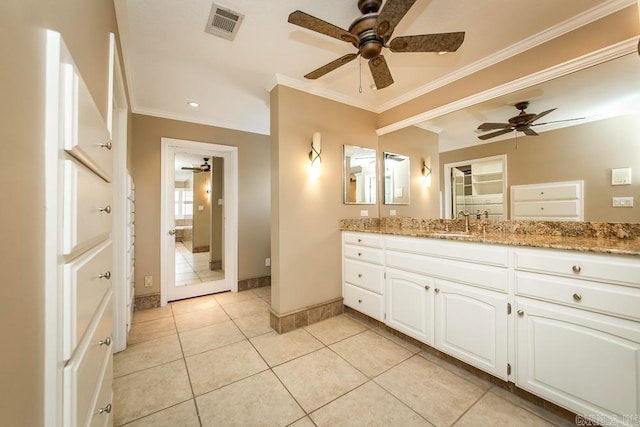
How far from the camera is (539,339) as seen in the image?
4.53 feet

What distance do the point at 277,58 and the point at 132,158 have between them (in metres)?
2.08

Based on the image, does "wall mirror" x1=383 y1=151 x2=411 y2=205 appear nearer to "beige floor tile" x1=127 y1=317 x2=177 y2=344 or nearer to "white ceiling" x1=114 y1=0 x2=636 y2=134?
"white ceiling" x1=114 y1=0 x2=636 y2=134

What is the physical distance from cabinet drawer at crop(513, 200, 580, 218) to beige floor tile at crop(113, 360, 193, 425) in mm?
2771

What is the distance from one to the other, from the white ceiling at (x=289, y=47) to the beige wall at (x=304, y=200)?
9.2 inches

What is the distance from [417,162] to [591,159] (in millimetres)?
1372

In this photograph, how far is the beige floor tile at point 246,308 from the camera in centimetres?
273

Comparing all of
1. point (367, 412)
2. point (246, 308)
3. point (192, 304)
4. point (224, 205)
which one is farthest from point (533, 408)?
point (224, 205)

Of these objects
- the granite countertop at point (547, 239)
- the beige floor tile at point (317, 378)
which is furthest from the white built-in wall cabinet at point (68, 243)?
the granite countertop at point (547, 239)

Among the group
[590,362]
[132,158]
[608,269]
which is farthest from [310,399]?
[132,158]

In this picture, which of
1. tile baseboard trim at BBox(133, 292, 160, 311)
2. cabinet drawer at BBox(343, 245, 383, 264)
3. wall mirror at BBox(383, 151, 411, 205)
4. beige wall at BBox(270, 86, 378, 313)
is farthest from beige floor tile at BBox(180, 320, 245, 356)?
wall mirror at BBox(383, 151, 411, 205)

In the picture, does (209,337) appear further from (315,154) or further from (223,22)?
(223,22)

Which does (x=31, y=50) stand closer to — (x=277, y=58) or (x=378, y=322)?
(x=277, y=58)

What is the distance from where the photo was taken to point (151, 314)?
9.04 ft

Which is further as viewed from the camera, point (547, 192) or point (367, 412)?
point (547, 192)
